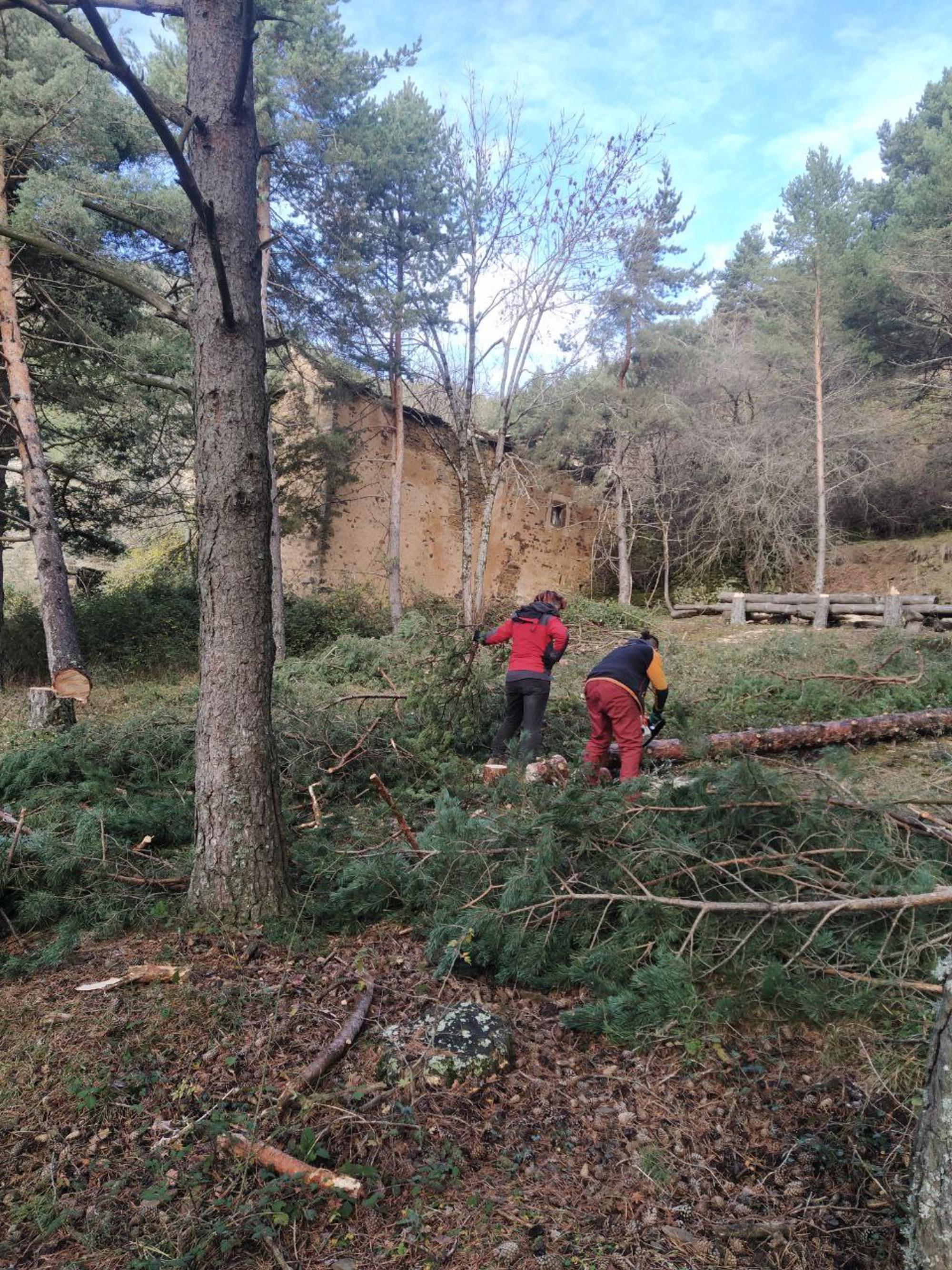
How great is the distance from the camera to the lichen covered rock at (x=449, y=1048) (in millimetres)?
2805

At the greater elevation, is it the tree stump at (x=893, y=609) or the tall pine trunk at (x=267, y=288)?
the tall pine trunk at (x=267, y=288)

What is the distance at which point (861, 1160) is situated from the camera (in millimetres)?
2326

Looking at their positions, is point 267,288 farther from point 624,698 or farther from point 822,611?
point 822,611

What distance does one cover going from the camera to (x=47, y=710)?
348 inches

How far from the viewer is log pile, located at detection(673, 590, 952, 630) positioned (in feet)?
48.8

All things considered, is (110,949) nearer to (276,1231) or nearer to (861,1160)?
(276,1231)

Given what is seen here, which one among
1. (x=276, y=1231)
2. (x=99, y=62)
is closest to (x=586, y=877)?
(x=276, y=1231)

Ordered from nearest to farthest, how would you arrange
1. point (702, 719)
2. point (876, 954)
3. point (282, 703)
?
1. point (876, 954)
2. point (282, 703)
3. point (702, 719)

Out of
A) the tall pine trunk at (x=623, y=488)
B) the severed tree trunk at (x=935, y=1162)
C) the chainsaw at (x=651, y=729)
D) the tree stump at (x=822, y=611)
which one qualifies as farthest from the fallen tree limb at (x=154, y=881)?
the tall pine trunk at (x=623, y=488)

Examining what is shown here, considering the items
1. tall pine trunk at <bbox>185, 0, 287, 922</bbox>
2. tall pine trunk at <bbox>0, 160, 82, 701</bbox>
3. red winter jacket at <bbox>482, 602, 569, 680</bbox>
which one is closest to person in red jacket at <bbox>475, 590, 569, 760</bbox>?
red winter jacket at <bbox>482, 602, 569, 680</bbox>

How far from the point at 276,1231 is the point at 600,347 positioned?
19218 mm

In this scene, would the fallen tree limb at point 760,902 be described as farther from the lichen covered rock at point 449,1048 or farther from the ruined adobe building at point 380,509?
the ruined adobe building at point 380,509

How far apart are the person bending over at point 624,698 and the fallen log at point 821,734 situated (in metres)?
0.56

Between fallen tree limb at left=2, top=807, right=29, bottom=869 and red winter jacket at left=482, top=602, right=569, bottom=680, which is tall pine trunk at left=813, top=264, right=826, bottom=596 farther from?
fallen tree limb at left=2, top=807, right=29, bottom=869
